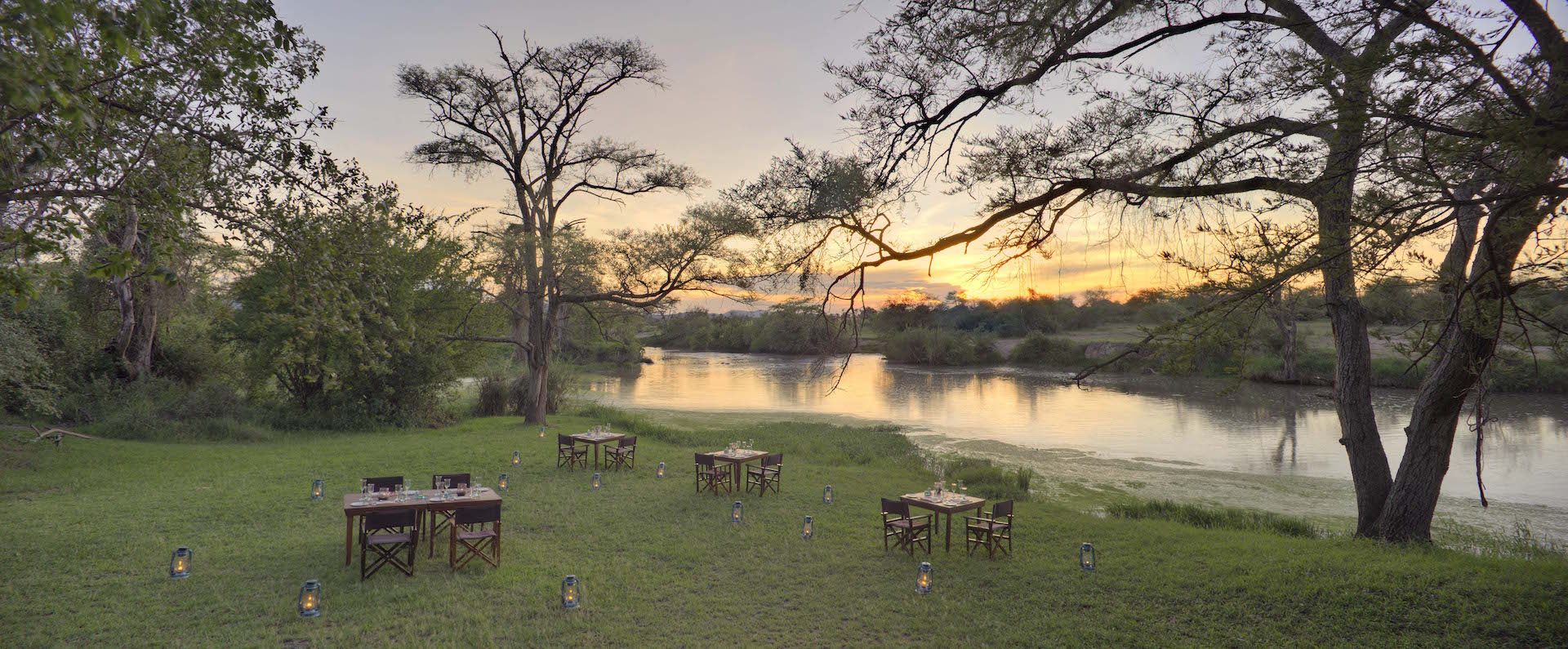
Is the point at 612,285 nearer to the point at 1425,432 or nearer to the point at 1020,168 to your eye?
the point at 1020,168

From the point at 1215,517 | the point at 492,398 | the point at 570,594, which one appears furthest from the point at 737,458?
the point at 492,398

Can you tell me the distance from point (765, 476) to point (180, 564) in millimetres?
7381

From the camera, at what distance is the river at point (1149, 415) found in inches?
562

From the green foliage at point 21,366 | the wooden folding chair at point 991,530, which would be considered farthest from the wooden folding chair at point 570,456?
the green foliage at point 21,366

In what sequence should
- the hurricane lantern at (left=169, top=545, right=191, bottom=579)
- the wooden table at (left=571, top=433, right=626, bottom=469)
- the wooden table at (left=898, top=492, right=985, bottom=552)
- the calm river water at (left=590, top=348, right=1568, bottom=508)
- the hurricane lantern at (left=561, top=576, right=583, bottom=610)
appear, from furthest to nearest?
the calm river water at (left=590, top=348, right=1568, bottom=508) < the wooden table at (left=571, top=433, right=626, bottom=469) < the wooden table at (left=898, top=492, right=985, bottom=552) < the hurricane lantern at (left=169, top=545, right=191, bottom=579) < the hurricane lantern at (left=561, top=576, right=583, bottom=610)

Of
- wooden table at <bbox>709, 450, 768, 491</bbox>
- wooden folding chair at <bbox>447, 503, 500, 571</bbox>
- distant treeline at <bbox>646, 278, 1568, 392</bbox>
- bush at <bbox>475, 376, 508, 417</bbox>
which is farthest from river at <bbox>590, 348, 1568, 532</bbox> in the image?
bush at <bbox>475, 376, 508, 417</bbox>

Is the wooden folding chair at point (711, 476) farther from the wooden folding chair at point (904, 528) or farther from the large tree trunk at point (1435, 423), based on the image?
the large tree trunk at point (1435, 423)

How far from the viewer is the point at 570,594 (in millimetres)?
5984

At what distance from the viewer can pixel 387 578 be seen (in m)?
6.52

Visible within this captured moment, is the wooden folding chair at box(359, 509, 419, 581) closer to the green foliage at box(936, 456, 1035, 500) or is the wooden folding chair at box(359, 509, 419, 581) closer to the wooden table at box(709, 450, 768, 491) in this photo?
the wooden table at box(709, 450, 768, 491)

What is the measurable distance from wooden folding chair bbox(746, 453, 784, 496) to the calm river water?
2.22m

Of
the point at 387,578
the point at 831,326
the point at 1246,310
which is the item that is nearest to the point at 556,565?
the point at 387,578

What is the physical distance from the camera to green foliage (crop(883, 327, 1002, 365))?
158 feet

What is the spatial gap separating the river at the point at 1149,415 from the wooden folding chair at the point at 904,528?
1777mm
